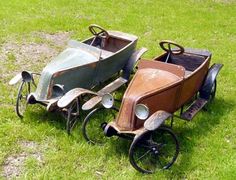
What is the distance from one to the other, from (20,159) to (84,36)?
4673 millimetres

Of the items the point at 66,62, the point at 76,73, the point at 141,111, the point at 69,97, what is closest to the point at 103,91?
the point at 76,73

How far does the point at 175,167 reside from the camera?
4875mm

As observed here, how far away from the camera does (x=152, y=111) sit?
499cm

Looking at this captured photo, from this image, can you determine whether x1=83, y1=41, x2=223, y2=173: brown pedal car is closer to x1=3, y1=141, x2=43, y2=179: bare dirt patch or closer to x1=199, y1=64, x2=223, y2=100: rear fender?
x1=199, y1=64, x2=223, y2=100: rear fender

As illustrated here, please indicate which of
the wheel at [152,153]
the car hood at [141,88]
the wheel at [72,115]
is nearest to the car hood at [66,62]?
the wheel at [72,115]

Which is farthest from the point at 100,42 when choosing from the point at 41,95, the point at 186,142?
the point at 186,142

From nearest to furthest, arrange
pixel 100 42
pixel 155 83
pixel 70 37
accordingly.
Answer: pixel 155 83
pixel 100 42
pixel 70 37

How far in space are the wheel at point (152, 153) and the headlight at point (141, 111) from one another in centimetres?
20

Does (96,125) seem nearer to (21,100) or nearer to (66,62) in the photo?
(66,62)

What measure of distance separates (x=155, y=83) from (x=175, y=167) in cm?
105

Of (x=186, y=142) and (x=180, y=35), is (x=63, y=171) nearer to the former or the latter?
(x=186, y=142)

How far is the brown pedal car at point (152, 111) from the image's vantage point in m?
4.76

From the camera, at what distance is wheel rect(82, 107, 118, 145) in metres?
5.14

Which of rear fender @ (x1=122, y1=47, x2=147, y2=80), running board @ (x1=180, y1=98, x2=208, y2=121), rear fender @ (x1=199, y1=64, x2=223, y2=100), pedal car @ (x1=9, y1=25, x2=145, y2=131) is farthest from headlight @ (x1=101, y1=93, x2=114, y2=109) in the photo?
rear fender @ (x1=199, y1=64, x2=223, y2=100)
